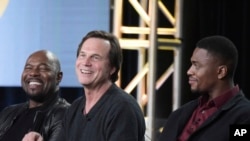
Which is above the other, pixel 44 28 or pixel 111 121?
pixel 44 28

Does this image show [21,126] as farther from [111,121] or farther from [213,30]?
[213,30]

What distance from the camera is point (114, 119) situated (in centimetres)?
221

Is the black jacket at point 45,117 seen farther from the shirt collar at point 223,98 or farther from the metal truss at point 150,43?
the metal truss at point 150,43

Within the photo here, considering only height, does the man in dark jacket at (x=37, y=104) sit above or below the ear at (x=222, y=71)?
below

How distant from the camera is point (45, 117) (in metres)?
2.85

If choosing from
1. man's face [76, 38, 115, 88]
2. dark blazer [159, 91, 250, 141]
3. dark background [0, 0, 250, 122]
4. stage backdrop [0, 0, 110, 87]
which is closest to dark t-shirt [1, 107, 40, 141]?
man's face [76, 38, 115, 88]

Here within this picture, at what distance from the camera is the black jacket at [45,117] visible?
110 inches

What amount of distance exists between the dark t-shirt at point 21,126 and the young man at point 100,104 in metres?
0.42

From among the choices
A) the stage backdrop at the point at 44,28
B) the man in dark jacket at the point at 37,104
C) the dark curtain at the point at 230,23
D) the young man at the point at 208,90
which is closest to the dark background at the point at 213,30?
the dark curtain at the point at 230,23

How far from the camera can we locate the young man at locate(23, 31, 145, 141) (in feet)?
7.27

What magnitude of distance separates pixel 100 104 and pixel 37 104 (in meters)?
0.75

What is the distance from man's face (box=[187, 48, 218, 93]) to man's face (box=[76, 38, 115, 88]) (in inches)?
14.9

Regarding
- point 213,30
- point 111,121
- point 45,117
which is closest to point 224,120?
point 111,121

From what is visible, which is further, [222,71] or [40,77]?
[40,77]
